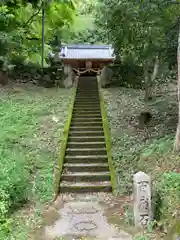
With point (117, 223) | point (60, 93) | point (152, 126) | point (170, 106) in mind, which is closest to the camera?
point (117, 223)

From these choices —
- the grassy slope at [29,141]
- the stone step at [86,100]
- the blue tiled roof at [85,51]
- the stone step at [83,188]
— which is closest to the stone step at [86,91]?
the grassy slope at [29,141]

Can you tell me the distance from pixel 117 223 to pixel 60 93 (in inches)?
417

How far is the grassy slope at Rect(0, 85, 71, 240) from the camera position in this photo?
807 centimetres

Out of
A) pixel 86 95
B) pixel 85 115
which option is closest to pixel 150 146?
pixel 85 115

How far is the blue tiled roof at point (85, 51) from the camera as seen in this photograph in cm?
2439

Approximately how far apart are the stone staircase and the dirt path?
435 millimetres

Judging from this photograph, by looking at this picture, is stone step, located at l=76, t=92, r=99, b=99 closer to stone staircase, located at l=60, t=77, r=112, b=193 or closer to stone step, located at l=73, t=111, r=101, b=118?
stone staircase, located at l=60, t=77, r=112, b=193

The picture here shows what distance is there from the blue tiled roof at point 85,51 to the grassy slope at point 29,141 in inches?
278

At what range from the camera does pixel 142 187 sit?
7.07 metres

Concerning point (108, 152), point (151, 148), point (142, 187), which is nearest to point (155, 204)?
point (142, 187)

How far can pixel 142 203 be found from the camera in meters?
7.05

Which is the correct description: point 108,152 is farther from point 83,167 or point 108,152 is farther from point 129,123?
point 129,123

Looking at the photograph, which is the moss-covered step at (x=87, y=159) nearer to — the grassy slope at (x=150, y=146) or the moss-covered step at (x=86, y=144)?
the grassy slope at (x=150, y=146)

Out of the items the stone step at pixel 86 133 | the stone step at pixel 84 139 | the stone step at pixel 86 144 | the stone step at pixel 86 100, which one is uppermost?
the stone step at pixel 86 100
